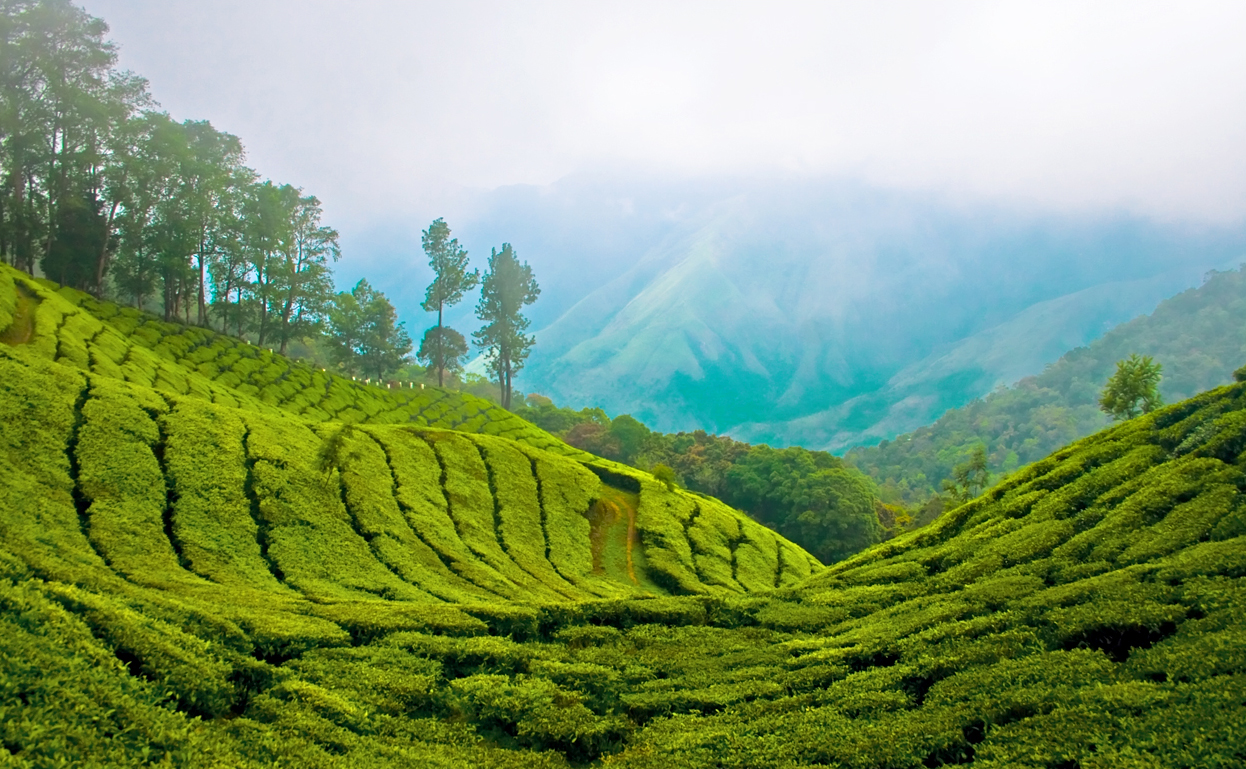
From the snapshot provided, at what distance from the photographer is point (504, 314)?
78.9 metres

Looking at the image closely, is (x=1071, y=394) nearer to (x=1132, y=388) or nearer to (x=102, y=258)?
(x=1132, y=388)

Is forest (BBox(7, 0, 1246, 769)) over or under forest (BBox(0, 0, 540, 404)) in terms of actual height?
under

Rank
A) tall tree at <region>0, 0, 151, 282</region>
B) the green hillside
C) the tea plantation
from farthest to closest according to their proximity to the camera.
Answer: the green hillside → tall tree at <region>0, 0, 151, 282</region> → the tea plantation

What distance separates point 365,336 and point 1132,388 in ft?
221

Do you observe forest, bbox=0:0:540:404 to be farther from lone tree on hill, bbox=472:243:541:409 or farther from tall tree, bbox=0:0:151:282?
lone tree on hill, bbox=472:243:541:409

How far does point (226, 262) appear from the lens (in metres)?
58.6

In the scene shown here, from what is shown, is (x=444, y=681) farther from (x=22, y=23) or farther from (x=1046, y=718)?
(x=22, y=23)

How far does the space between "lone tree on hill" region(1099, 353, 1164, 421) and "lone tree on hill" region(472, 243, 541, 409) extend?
55858mm

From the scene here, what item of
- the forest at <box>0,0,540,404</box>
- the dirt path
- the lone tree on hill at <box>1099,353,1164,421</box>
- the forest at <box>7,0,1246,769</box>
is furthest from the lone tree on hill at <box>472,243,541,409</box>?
the lone tree on hill at <box>1099,353,1164,421</box>

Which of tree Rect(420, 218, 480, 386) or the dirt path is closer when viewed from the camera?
the dirt path

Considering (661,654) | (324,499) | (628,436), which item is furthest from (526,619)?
(628,436)

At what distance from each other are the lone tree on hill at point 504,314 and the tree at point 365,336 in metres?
10.4

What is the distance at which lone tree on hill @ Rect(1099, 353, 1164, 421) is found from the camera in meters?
40.7

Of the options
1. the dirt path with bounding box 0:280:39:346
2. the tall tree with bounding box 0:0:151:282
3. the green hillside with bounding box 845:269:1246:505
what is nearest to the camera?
the dirt path with bounding box 0:280:39:346
